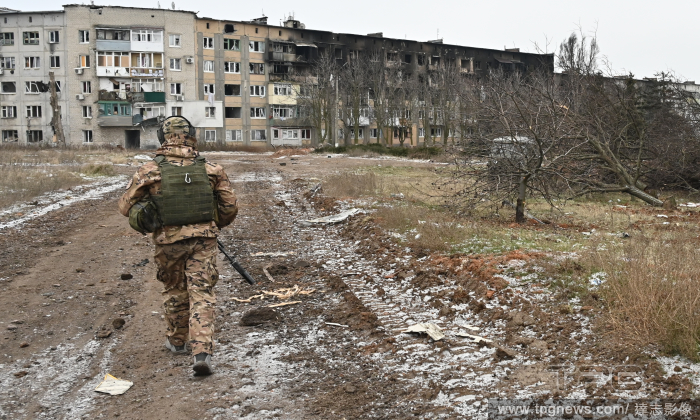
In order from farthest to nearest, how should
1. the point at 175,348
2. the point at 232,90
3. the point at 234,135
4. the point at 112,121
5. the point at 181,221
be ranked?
1. the point at 232,90
2. the point at 234,135
3. the point at 112,121
4. the point at 175,348
5. the point at 181,221

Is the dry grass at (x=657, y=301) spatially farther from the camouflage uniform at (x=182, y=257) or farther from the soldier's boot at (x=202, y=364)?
the camouflage uniform at (x=182, y=257)

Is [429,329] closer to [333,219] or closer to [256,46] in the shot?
[333,219]

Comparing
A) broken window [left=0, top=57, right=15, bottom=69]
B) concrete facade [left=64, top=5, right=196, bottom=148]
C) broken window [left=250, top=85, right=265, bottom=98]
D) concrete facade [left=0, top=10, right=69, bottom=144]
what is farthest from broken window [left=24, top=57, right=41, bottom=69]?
broken window [left=250, top=85, right=265, bottom=98]

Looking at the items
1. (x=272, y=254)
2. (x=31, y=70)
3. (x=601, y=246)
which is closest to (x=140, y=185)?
(x=272, y=254)

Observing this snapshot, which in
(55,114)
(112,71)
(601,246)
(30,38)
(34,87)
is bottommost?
(601,246)

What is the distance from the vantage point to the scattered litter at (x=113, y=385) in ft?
15.2

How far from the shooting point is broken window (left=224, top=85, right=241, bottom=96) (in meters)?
68.3

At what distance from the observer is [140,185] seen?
5.25 meters

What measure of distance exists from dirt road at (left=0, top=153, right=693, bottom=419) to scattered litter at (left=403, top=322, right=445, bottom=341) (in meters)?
0.08

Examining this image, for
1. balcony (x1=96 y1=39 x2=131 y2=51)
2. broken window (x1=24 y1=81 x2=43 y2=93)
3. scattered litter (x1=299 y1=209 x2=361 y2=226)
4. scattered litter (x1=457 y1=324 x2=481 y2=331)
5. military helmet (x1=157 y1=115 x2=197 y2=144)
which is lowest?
scattered litter (x1=457 y1=324 x2=481 y2=331)

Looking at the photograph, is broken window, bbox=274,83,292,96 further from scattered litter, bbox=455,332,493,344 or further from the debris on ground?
scattered litter, bbox=455,332,493,344

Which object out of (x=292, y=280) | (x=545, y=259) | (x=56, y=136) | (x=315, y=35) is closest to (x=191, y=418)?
(x=292, y=280)

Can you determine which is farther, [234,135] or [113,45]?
[234,135]

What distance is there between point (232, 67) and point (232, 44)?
2.48 m
